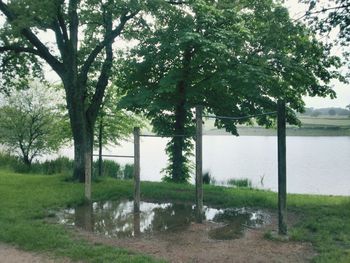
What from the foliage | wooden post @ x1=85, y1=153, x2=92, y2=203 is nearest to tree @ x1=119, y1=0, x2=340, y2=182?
wooden post @ x1=85, y1=153, x2=92, y2=203

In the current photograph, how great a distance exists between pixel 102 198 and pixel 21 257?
566 cm

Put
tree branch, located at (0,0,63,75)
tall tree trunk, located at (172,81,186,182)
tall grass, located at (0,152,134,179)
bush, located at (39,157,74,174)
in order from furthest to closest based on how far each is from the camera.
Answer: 1. bush, located at (39,157,74,174)
2. tall grass, located at (0,152,134,179)
3. tall tree trunk, located at (172,81,186,182)
4. tree branch, located at (0,0,63,75)

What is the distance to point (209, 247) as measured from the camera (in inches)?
294

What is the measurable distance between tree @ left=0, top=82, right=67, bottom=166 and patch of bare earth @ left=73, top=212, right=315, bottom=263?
1703 cm

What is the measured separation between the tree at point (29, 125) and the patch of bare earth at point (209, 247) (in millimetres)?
17026

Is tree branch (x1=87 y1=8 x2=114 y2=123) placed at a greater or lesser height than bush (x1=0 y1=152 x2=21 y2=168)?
greater

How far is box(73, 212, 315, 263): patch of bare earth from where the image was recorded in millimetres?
6820

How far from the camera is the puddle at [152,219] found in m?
8.88

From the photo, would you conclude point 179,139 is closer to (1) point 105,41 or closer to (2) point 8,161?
(1) point 105,41

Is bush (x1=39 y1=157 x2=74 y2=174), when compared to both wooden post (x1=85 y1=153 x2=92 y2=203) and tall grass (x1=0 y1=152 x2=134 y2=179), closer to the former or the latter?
tall grass (x1=0 y1=152 x2=134 y2=179)

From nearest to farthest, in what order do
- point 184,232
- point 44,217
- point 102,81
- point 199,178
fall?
point 184,232
point 199,178
point 44,217
point 102,81

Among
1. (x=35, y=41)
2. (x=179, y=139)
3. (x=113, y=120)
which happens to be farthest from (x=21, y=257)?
(x=113, y=120)

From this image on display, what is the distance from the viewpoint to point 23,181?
15680mm

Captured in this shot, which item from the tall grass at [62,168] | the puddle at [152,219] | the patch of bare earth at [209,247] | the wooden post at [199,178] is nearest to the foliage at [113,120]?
the tall grass at [62,168]
